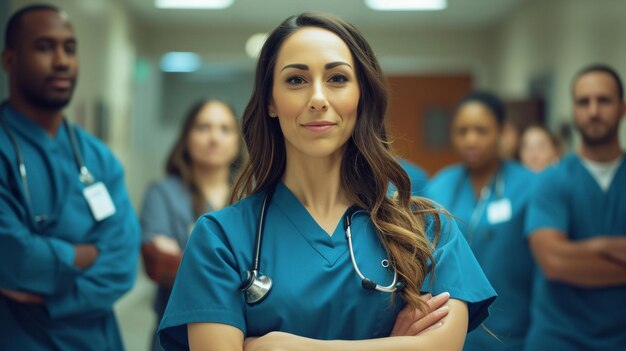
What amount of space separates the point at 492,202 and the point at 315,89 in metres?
1.58

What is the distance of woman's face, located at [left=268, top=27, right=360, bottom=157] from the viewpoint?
1.30m

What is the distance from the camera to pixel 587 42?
4.29m

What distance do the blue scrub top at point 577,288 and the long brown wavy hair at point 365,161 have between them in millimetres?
1153

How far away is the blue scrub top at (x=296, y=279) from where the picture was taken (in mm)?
1250

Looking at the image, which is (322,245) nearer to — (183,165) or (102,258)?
(102,258)

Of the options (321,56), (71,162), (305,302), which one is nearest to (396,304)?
(305,302)

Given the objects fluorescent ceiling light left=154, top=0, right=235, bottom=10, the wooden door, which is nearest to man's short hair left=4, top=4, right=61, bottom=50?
fluorescent ceiling light left=154, top=0, right=235, bottom=10

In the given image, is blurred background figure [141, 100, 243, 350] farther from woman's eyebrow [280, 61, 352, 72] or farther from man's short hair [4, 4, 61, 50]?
woman's eyebrow [280, 61, 352, 72]

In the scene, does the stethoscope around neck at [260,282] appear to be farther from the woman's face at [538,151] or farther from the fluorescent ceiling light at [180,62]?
the fluorescent ceiling light at [180,62]

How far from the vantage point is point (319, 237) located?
135 cm

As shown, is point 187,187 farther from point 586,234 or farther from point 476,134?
point 586,234

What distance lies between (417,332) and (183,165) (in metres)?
1.69

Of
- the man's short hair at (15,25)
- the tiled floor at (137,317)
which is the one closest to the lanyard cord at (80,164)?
the man's short hair at (15,25)

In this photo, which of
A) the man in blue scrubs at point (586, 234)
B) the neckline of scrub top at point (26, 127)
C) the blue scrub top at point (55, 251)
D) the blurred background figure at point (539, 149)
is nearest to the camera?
the blue scrub top at point (55, 251)
